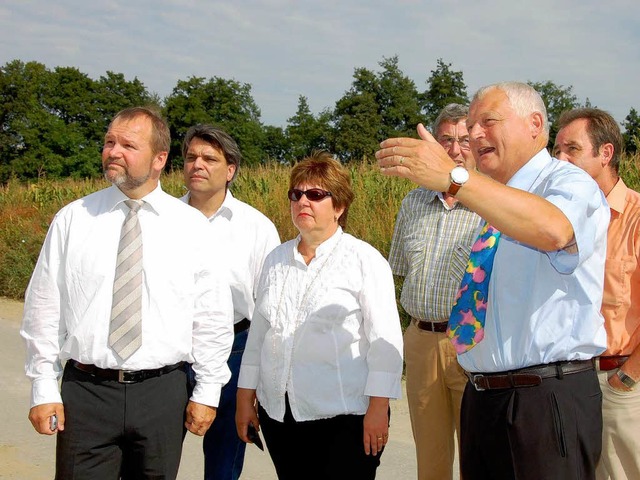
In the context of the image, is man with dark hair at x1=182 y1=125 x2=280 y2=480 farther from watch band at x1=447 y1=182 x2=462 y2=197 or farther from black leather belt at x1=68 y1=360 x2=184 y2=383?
watch band at x1=447 y1=182 x2=462 y2=197

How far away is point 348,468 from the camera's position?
9.78 ft

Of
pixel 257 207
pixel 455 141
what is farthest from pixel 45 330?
pixel 257 207

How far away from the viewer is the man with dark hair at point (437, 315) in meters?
3.79

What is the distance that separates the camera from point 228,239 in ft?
13.4

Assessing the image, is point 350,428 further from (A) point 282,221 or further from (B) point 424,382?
(A) point 282,221

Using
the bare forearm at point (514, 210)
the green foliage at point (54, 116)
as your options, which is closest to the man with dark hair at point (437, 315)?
the bare forearm at point (514, 210)

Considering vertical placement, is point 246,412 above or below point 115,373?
below

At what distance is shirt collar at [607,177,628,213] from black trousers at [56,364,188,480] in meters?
2.23

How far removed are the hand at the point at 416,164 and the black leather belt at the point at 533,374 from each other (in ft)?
2.79

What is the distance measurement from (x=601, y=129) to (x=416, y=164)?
183cm

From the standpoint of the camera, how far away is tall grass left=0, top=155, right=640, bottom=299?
28.0 feet

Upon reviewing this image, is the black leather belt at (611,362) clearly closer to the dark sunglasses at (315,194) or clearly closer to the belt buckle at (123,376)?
the dark sunglasses at (315,194)

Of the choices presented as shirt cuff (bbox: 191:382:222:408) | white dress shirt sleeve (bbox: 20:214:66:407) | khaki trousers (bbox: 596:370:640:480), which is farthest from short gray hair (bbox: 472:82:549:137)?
white dress shirt sleeve (bbox: 20:214:66:407)

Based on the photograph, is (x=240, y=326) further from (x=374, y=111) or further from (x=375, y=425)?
(x=374, y=111)
